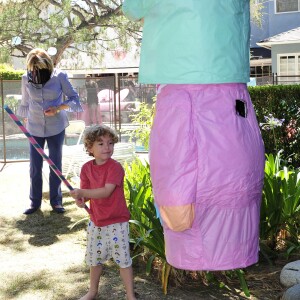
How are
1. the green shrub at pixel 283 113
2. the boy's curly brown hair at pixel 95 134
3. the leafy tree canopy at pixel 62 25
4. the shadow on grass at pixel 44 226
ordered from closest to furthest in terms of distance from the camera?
the boy's curly brown hair at pixel 95 134, the shadow on grass at pixel 44 226, the green shrub at pixel 283 113, the leafy tree canopy at pixel 62 25

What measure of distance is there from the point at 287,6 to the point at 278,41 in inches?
141

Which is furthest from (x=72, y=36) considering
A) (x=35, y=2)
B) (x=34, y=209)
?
(x=34, y=209)

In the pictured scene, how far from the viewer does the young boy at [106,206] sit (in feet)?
11.9

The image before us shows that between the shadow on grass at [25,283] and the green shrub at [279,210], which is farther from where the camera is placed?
the green shrub at [279,210]

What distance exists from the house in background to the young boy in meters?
18.0

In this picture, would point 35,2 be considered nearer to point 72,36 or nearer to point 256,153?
point 72,36

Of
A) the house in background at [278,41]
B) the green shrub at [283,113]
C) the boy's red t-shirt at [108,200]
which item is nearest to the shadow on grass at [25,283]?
the boy's red t-shirt at [108,200]

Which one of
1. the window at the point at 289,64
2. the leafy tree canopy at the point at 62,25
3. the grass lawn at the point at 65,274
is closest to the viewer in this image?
the grass lawn at the point at 65,274

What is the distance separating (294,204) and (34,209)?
2933 mm

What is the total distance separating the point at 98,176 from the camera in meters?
3.69

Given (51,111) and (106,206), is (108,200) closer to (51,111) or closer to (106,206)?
(106,206)

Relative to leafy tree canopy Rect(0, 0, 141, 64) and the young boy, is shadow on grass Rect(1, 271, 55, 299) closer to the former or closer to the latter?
the young boy

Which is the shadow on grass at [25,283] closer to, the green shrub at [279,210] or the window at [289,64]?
the green shrub at [279,210]

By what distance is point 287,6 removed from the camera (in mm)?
24625
